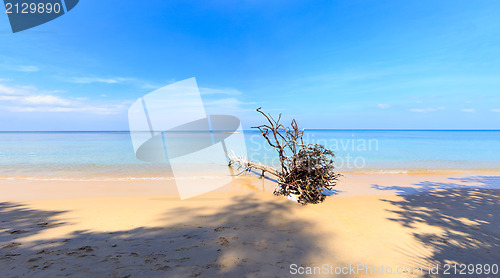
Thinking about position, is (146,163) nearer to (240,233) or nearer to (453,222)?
(240,233)

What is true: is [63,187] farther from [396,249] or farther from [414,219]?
[414,219]

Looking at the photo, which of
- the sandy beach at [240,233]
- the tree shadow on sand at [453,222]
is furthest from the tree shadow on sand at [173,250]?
Result: the tree shadow on sand at [453,222]

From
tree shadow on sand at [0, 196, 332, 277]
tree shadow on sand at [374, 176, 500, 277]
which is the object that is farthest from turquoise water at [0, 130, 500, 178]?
tree shadow on sand at [0, 196, 332, 277]

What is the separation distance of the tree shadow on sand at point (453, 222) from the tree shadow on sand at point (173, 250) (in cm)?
232

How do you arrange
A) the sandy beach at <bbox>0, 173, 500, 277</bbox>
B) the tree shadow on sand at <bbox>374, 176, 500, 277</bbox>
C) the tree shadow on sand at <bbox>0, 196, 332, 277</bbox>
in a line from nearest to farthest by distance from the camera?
the tree shadow on sand at <bbox>0, 196, 332, 277</bbox>, the sandy beach at <bbox>0, 173, 500, 277</bbox>, the tree shadow on sand at <bbox>374, 176, 500, 277</bbox>

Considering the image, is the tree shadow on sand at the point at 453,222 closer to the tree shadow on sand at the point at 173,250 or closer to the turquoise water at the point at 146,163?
the tree shadow on sand at the point at 173,250

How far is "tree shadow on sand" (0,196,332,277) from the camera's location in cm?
344

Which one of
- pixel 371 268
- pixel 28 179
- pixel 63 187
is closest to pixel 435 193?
pixel 371 268

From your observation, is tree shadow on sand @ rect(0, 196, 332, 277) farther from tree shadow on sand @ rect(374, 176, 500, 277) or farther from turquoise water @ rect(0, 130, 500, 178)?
turquoise water @ rect(0, 130, 500, 178)

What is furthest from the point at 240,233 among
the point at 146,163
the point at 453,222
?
the point at 146,163

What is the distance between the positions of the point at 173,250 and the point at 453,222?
7.39 metres

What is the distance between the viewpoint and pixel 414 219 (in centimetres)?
586

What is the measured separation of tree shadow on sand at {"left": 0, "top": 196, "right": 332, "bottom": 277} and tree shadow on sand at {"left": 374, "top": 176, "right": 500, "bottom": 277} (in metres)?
2.32

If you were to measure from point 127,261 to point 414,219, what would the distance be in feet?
24.2
